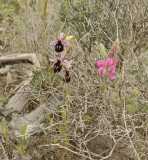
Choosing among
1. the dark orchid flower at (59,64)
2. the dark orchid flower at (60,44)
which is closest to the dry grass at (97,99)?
the dark orchid flower at (59,64)

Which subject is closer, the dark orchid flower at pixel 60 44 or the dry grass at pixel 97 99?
the dark orchid flower at pixel 60 44

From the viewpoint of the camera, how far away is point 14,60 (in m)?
3.09

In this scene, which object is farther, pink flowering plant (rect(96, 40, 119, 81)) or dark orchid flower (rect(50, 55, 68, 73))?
dark orchid flower (rect(50, 55, 68, 73))

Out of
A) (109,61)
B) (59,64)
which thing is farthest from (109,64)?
(59,64)

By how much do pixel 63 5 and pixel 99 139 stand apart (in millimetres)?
1726

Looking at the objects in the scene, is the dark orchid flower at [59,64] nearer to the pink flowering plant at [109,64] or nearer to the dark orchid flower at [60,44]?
the dark orchid flower at [60,44]

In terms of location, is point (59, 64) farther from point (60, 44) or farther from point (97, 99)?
point (97, 99)

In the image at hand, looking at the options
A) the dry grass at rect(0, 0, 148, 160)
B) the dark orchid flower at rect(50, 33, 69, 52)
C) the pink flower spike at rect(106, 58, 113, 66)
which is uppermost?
the dark orchid flower at rect(50, 33, 69, 52)

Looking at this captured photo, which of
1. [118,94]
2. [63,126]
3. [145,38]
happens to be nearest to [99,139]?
[63,126]

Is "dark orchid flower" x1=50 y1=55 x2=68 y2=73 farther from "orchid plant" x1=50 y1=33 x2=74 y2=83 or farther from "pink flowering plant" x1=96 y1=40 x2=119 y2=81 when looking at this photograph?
"pink flowering plant" x1=96 y1=40 x2=119 y2=81

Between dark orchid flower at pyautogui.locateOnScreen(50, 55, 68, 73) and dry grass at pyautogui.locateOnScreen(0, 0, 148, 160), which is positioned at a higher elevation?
dark orchid flower at pyautogui.locateOnScreen(50, 55, 68, 73)

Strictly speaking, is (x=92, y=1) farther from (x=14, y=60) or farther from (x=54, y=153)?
(x=54, y=153)

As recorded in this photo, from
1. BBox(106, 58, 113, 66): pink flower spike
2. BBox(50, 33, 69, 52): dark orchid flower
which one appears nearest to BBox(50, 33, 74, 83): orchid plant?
BBox(50, 33, 69, 52): dark orchid flower

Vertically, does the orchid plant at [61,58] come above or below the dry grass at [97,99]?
above
